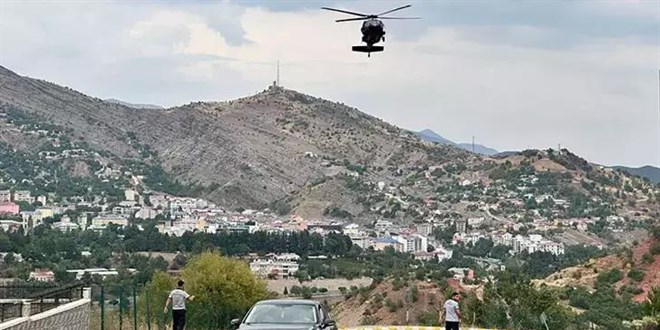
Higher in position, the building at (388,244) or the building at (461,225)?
the building at (461,225)

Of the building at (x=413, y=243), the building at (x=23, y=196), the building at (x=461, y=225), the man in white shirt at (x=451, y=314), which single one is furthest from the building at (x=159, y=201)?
the man in white shirt at (x=451, y=314)

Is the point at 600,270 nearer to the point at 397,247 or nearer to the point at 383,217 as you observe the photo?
the point at 397,247

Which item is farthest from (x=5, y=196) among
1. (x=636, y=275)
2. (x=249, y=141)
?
(x=636, y=275)

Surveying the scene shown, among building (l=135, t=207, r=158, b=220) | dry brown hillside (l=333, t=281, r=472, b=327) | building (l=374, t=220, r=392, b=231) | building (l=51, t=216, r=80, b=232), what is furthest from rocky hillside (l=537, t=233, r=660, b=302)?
building (l=135, t=207, r=158, b=220)

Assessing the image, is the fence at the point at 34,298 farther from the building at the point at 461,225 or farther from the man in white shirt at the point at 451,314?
the building at the point at 461,225

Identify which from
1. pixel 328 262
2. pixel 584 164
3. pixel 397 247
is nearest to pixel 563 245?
pixel 397 247
